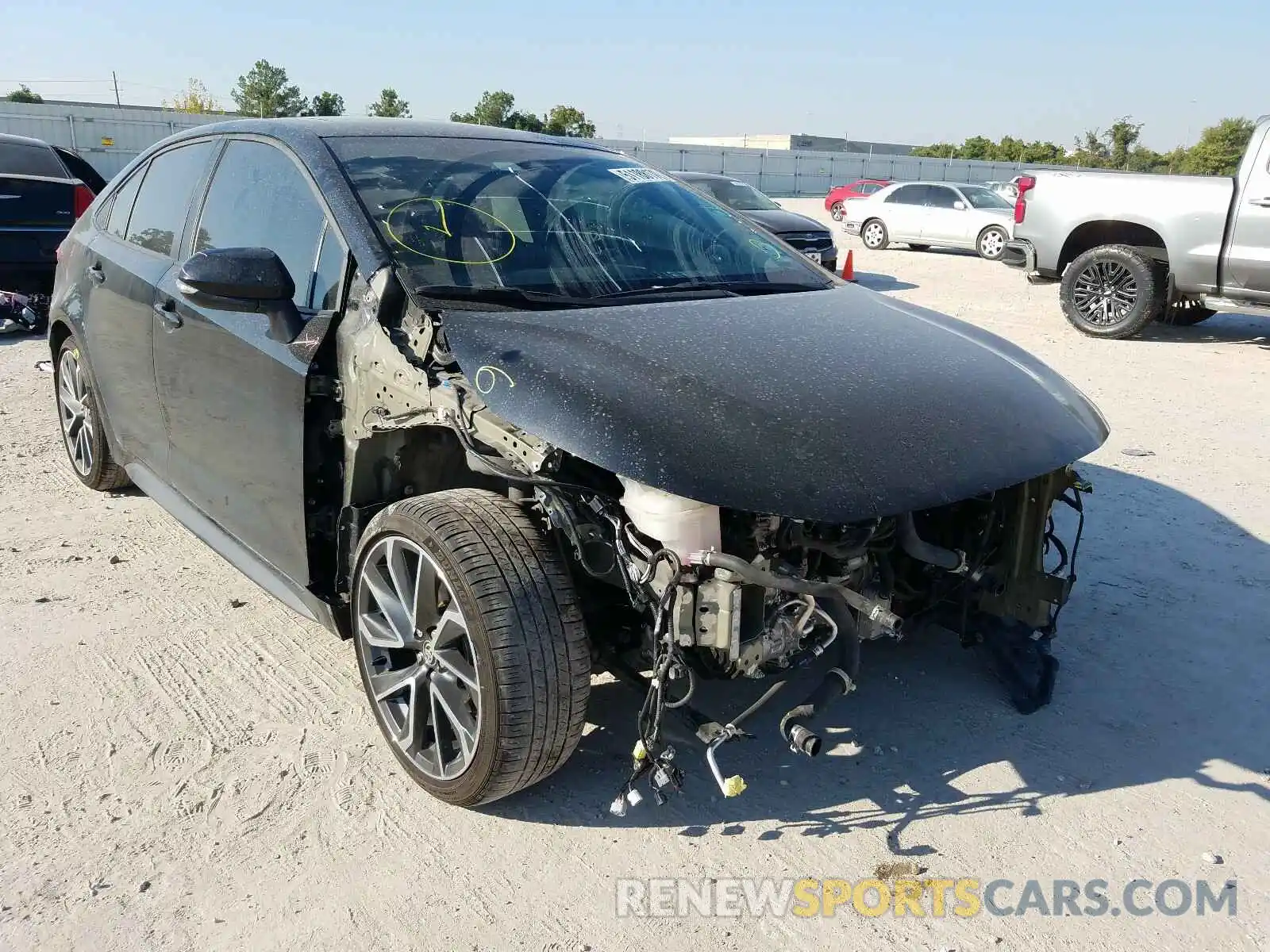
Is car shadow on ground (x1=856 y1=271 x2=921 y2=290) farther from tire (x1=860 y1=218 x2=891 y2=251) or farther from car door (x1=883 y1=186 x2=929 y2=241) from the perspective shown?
tire (x1=860 y1=218 x2=891 y2=251)

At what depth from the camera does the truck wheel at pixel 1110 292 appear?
31.2ft

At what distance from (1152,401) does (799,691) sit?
210 inches

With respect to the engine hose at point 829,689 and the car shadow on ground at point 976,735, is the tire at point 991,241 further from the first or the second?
the engine hose at point 829,689

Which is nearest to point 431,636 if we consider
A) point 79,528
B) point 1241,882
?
point 1241,882

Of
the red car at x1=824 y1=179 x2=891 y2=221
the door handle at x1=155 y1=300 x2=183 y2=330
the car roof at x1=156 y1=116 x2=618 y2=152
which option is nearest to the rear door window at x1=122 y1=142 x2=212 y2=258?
the car roof at x1=156 y1=116 x2=618 y2=152

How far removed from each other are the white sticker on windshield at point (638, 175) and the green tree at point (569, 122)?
49055 millimetres

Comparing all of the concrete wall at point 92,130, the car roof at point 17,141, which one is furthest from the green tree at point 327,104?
the car roof at point 17,141

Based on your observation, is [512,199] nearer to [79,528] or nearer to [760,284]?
[760,284]

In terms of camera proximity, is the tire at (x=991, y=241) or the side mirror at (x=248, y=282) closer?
the side mirror at (x=248, y=282)

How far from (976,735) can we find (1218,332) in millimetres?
9165

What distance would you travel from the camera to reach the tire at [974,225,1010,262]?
17.3 meters

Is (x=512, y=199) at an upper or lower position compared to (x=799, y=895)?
upper

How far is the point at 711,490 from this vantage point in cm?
219

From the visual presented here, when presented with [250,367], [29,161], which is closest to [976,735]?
[250,367]
